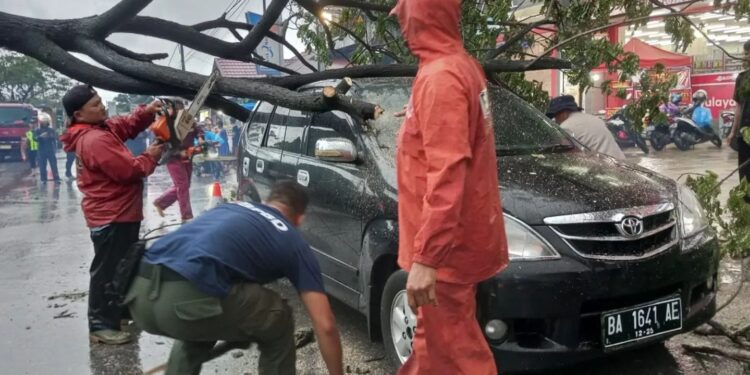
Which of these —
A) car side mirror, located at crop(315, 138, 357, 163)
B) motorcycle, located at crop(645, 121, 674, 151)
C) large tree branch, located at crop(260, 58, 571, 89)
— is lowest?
motorcycle, located at crop(645, 121, 674, 151)

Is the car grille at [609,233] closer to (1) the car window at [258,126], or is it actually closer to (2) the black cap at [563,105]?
(2) the black cap at [563,105]

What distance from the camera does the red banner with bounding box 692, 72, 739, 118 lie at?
18.5 m

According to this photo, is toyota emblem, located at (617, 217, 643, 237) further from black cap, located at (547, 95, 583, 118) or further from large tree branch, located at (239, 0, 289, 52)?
large tree branch, located at (239, 0, 289, 52)

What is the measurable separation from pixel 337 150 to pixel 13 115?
26699 millimetres

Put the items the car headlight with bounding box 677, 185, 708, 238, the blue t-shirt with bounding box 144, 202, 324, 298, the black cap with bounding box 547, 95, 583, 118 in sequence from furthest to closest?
the black cap with bounding box 547, 95, 583, 118 < the car headlight with bounding box 677, 185, 708, 238 < the blue t-shirt with bounding box 144, 202, 324, 298

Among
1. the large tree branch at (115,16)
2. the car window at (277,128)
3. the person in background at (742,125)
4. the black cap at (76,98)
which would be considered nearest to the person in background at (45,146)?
the large tree branch at (115,16)

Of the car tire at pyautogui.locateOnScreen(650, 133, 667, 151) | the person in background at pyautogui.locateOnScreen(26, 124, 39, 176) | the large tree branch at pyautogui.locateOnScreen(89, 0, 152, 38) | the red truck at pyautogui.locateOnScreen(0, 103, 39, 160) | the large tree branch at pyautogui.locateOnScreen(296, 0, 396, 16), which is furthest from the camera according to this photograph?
the red truck at pyautogui.locateOnScreen(0, 103, 39, 160)

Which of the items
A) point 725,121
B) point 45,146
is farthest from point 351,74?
point 725,121

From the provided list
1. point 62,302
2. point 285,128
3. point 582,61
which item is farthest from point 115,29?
point 582,61

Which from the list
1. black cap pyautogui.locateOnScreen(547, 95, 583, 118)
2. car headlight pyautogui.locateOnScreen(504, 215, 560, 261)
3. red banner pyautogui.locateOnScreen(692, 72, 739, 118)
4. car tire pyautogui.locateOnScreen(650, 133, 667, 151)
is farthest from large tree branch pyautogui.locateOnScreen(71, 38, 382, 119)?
red banner pyautogui.locateOnScreen(692, 72, 739, 118)

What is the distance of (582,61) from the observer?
5.89 metres

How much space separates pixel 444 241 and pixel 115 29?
4.19 metres

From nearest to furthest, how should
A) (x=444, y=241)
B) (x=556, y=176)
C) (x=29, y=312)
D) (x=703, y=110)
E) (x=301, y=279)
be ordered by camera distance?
(x=444, y=241) < (x=301, y=279) < (x=556, y=176) < (x=29, y=312) < (x=703, y=110)

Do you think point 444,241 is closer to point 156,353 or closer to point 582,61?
point 156,353
